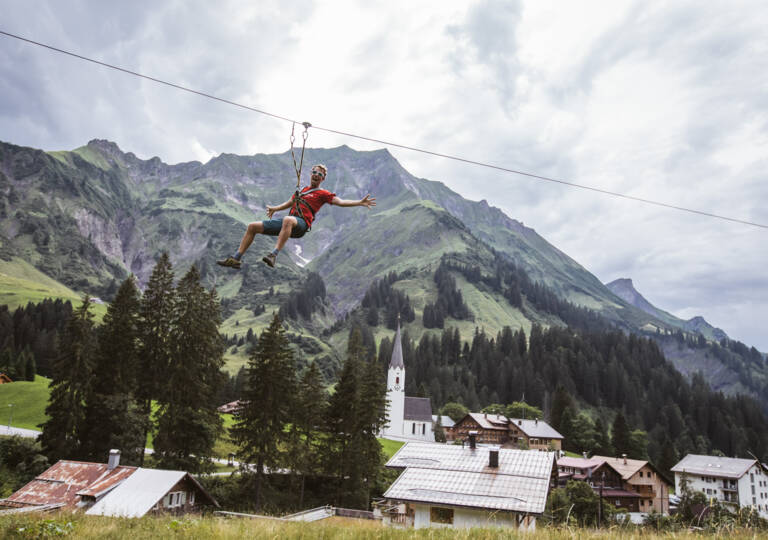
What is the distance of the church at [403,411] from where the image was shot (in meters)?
115

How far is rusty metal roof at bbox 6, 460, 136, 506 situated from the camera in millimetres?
33156

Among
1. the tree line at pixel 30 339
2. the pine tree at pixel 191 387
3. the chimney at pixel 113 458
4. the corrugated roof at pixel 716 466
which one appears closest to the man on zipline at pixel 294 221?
the chimney at pixel 113 458

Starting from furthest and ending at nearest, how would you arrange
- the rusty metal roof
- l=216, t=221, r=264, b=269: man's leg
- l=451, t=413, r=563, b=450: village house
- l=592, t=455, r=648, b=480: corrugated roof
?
l=451, t=413, r=563, b=450: village house < l=592, t=455, r=648, b=480: corrugated roof < the rusty metal roof < l=216, t=221, r=264, b=269: man's leg

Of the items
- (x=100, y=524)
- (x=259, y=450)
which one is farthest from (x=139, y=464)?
(x=100, y=524)

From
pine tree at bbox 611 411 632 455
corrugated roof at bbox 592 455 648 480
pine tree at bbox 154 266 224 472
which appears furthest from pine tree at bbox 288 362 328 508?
pine tree at bbox 611 411 632 455

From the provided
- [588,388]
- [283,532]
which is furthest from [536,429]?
[283,532]

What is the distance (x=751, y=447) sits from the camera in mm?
A: 132500

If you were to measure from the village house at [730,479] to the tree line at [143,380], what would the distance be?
71.6m

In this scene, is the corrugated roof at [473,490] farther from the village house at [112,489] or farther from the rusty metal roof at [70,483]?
the rusty metal roof at [70,483]

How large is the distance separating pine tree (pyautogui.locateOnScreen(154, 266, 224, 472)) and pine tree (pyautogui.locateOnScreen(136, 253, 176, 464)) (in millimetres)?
848

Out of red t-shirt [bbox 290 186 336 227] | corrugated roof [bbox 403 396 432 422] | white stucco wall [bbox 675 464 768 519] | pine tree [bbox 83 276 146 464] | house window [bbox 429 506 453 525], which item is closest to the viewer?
red t-shirt [bbox 290 186 336 227]

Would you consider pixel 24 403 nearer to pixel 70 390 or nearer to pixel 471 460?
pixel 70 390

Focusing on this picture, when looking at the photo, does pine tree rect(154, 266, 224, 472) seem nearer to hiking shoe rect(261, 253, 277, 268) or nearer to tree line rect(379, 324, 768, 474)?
hiking shoe rect(261, 253, 277, 268)

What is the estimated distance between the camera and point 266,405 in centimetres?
4578
